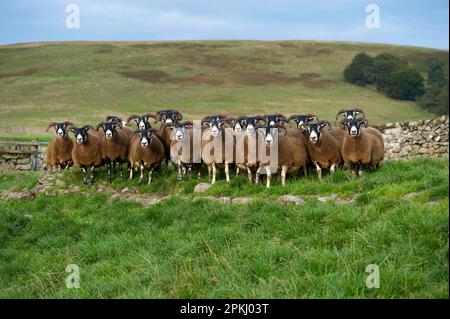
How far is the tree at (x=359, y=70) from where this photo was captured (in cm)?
7645

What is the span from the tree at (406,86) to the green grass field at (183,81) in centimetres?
187

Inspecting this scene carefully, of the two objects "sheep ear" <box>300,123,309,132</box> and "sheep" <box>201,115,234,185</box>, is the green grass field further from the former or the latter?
"sheep ear" <box>300,123,309,132</box>

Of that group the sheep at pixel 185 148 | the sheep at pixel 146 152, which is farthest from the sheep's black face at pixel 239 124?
the sheep at pixel 146 152

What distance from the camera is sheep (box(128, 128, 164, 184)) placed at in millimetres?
17750

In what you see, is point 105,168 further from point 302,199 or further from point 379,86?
point 379,86

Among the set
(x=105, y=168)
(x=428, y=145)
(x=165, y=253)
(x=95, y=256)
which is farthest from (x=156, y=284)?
(x=428, y=145)

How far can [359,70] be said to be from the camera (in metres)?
77.6

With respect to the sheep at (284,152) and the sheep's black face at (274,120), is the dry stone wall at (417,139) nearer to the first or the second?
the sheep's black face at (274,120)

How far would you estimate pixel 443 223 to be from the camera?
8375 mm

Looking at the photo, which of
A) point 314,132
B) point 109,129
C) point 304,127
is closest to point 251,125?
point 304,127

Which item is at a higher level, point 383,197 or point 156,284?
point 383,197

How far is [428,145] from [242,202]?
37.9ft

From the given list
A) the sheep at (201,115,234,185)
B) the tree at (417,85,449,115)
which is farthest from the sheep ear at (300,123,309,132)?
the tree at (417,85,449,115)

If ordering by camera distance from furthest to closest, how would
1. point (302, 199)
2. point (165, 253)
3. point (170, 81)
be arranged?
point (170, 81) → point (302, 199) → point (165, 253)
